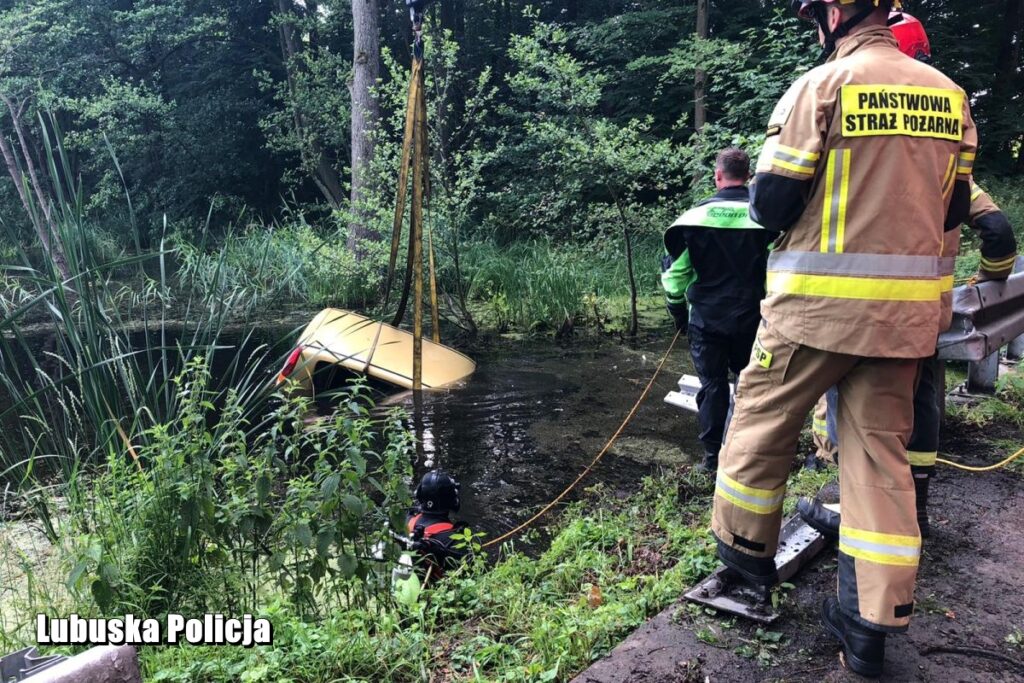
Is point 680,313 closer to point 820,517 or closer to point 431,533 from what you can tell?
point 820,517

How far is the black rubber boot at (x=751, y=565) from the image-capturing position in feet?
7.44

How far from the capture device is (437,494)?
11.2ft

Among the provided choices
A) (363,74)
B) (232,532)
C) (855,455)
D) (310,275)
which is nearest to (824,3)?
(855,455)

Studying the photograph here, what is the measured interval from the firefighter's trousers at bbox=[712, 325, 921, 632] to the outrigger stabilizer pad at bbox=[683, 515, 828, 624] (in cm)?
30

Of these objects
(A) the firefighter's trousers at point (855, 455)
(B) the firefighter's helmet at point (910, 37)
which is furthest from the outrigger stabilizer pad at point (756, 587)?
(B) the firefighter's helmet at point (910, 37)

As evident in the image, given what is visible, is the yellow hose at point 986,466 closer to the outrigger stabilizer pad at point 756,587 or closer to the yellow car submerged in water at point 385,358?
the outrigger stabilizer pad at point 756,587

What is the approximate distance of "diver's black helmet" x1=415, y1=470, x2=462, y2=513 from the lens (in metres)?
3.41

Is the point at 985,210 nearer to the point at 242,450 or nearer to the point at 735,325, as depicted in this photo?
the point at 735,325

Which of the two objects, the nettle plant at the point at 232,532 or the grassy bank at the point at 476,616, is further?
the nettle plant at the point at 232,532

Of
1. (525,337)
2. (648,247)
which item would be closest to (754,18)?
(648,247)

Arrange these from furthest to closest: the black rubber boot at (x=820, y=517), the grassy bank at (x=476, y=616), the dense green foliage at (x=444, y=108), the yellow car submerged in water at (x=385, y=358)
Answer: the dense green foliage at (x=444, y=108)
the yellow car submerged in water at (x=385, y=358)
the black rubber boot at (x=820, y=517)
the grassy bank at (x=476, y=616)

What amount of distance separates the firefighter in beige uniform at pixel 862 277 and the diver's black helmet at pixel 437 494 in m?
1.66

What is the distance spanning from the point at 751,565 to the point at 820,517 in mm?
410

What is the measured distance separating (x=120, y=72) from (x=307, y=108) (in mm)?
5618
